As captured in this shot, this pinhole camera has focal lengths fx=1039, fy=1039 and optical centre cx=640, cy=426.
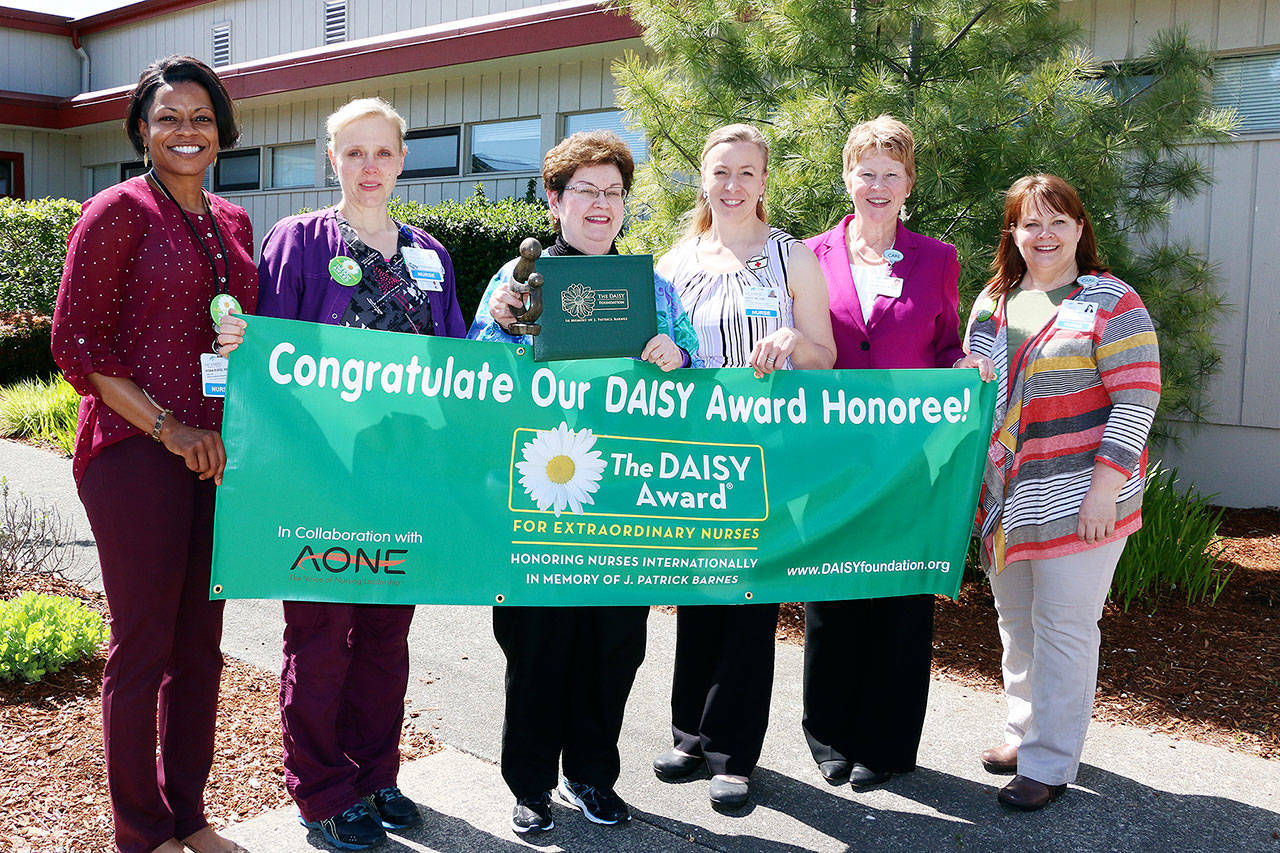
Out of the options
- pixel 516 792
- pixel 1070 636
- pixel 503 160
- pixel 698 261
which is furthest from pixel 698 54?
pixel 503 160

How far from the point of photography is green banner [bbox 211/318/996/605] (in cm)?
307

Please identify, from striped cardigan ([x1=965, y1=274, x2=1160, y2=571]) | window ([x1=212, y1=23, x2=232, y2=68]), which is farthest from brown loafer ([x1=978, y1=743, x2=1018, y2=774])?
window ([x1=212, y1=23, x2=232, y2=68])

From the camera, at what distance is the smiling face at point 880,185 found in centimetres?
363

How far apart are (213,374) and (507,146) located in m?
10.5

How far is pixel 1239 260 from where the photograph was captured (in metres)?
7.82

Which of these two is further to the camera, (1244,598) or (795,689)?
(1244,598)

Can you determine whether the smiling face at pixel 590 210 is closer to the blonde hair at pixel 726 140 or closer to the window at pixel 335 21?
the blonde hair at pixel 726 140

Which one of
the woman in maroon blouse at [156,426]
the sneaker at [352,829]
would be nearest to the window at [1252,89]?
the woman in maroon blouse at [156,426]

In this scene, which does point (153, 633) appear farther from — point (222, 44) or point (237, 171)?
point (222, 44)

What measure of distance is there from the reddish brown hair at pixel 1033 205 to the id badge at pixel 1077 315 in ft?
0.90

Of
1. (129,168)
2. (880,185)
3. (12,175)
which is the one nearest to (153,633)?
(880,185)

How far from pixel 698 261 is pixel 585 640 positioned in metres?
1.38

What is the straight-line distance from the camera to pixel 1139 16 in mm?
8117

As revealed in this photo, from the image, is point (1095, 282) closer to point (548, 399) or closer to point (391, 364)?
point (548, 399)
